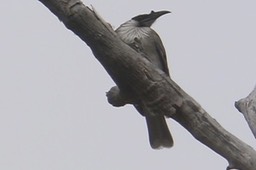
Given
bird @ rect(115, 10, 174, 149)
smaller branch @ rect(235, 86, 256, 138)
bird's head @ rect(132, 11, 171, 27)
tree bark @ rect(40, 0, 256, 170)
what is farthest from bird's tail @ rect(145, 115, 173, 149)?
bird's head @ rect(132, 11, 171, 27)

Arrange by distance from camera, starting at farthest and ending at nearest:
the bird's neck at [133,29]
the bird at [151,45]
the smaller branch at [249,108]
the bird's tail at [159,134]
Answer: the bird's neck at [133,29]
the bird at [151,45]
the bird's tail at [159,134]
the smaller branch at [249,108]

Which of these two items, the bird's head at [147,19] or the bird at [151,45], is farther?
the bird's head at [147,19]

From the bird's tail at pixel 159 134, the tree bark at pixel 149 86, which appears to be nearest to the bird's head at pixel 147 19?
the bird's tail at pixel 159 134

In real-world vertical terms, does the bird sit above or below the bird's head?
below

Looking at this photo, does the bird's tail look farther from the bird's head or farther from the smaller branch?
the bird's head

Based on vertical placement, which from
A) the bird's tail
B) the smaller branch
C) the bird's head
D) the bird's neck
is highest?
the bird's head

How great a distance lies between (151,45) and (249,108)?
202 centimetres

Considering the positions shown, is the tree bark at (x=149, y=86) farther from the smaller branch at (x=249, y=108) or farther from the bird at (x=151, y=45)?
the bird at (x=151, y=45)

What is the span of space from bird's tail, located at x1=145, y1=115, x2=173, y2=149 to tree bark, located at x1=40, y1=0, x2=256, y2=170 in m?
0.81

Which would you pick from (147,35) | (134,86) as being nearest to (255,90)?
(134,86)

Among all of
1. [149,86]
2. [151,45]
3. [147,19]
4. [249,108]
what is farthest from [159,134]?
[147,19]

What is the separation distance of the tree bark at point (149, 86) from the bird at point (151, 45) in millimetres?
786

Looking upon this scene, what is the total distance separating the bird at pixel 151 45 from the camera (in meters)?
4.87

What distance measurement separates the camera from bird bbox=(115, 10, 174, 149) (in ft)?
16.0
